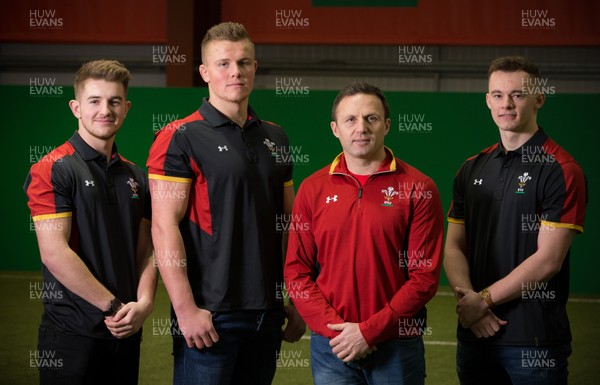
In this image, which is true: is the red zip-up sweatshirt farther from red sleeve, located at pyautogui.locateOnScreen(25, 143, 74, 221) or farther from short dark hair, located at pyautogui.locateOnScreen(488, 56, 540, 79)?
red sleeve, located at pyautogui.locateOnScreen(25, 143, 74, 221)

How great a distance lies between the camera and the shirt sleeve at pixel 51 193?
9.57ft

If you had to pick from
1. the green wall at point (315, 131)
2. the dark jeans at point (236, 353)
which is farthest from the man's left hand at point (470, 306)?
the green wall at point (315, 131)

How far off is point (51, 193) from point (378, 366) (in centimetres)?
151

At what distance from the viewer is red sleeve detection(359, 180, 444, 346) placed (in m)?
2.67

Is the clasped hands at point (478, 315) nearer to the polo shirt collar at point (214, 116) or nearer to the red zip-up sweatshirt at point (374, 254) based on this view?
the red zip-up sweatshirt at point (374, 254)

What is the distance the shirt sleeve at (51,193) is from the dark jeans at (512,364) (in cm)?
184

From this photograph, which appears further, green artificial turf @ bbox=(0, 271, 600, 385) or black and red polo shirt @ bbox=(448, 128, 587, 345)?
green artificial turf @ bbox=(0, 271, 600, 385)

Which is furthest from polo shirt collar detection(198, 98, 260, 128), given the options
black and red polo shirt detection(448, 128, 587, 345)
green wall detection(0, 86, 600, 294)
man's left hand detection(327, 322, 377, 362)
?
green wall detection(0, 86, 600, 294)

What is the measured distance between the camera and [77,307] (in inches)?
116

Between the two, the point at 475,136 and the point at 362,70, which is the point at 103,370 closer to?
the point at 475,136

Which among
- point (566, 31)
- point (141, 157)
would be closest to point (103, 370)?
point (141, 157)

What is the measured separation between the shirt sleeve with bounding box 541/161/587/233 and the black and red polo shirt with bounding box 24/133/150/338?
5.81 ft

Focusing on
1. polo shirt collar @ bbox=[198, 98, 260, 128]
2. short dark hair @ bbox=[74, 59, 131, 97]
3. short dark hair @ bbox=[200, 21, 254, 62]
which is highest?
short dark hair @ bbox=[200, 21, 254, 62]

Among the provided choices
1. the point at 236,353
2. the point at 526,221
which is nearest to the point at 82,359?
the point at 236,353
